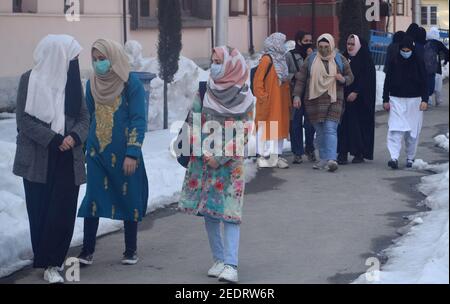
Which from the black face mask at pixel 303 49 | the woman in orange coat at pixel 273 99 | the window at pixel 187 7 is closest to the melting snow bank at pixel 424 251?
the woman in orange coat at pixel 273 99

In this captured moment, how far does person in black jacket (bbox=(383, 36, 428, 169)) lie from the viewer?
13.6m

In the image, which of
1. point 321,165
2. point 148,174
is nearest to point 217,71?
point 148,174

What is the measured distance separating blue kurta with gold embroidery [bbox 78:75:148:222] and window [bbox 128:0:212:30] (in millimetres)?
13630

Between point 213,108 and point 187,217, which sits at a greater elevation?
point 213,108

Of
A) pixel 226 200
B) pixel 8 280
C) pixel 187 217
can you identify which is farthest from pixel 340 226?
pixel 8 280

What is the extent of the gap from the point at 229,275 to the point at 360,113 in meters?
6.71

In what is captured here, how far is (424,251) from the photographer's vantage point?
8.78 m

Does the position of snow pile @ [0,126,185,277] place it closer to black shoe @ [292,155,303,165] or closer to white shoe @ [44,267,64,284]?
white shoe @ [44,267,64,284]

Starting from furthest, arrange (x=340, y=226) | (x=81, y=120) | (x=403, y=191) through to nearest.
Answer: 1. (x=403, y=191)
2. (x=340, y=226)
3. (x=81, y=120)

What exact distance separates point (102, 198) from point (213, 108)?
46.1 inches

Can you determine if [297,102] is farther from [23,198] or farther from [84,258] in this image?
[84,258]

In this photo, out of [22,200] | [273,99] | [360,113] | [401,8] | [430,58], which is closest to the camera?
[22,200]
